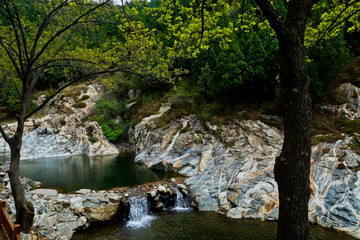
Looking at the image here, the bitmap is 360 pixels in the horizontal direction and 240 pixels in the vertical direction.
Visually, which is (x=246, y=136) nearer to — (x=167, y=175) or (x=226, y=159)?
(x=226, y=159)

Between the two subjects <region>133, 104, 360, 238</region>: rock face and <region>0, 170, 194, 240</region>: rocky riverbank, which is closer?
<region>0, 170, 194, 240</region>: rocky riverbank

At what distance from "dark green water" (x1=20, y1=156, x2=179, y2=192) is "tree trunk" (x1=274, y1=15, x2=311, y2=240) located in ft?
46.2

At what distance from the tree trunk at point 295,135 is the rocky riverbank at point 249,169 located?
341 inches

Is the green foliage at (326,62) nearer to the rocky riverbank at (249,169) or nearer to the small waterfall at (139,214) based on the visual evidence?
the rocky riverbank at (249,169)

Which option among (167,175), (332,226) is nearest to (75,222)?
(167,175)

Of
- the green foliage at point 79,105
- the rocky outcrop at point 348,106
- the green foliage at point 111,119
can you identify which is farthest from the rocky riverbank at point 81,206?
the green foliage at point 79,105

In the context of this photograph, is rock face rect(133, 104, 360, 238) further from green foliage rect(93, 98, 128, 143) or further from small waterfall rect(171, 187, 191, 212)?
green foliage rect(93, 98, 128, 143)

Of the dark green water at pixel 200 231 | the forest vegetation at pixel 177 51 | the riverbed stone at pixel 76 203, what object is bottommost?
the dark green water at pixel 200 231

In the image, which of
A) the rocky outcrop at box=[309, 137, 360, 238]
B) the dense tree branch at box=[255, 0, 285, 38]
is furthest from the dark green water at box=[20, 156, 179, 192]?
the dense tree branch at box=[255, 0, 285, 38]

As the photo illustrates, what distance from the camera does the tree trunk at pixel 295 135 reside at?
10.9ft

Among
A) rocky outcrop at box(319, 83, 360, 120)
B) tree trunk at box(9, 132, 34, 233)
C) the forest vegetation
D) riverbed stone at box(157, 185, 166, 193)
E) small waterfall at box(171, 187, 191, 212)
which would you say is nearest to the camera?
the forest vegetation

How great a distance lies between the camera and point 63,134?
31.9m

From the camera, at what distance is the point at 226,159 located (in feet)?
52.4

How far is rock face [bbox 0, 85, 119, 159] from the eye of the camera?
1155 inches
